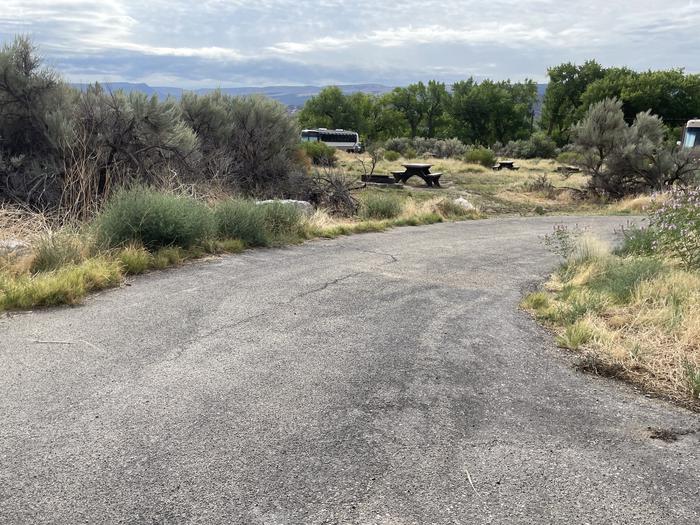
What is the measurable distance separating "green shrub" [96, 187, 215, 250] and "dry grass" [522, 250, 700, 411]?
4.54m

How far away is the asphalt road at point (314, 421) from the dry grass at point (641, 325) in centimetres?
27

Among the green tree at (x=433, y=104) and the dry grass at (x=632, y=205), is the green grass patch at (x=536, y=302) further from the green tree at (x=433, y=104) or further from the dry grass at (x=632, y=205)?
the green tree at (x=433, y=104)

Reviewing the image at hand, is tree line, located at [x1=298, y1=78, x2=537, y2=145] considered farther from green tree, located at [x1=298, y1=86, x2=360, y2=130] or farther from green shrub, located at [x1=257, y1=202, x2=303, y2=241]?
green shrub, located at [x1=257, y1=202, x2=303, y2=241]

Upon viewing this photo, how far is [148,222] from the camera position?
7.65m

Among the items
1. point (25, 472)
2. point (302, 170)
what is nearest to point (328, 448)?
point (25, 472)

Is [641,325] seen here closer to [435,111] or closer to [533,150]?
[533,150]

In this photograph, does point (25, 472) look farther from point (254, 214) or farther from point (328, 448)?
point (254, 214)

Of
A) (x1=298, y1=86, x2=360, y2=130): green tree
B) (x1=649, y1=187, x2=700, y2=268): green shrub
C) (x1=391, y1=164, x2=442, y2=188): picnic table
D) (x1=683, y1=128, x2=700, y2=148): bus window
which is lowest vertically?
(x1=391, y1=164, x2=442, y2=188): picnic table

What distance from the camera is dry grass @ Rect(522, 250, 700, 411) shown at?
426cm

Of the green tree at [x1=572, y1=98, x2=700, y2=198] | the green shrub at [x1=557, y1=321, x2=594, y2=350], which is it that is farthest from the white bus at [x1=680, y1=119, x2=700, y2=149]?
the green shrub at [x1=557, y1=321, x2=594, y2=350]

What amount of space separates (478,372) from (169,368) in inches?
84.5

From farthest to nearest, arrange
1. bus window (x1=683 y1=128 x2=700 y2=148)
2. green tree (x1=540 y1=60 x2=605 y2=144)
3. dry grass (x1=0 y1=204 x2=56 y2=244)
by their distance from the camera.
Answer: green tree (x1=540 y1=60 x2=605 y2=144) → bus window (x1=683 y1=128 x2=700 y2=148) → dry grass (x1=0 y1=204 x2=56 y2=244)

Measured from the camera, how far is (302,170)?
1672 centimetres

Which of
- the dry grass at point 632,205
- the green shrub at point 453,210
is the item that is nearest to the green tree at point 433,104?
the dry grass at point 632,205
